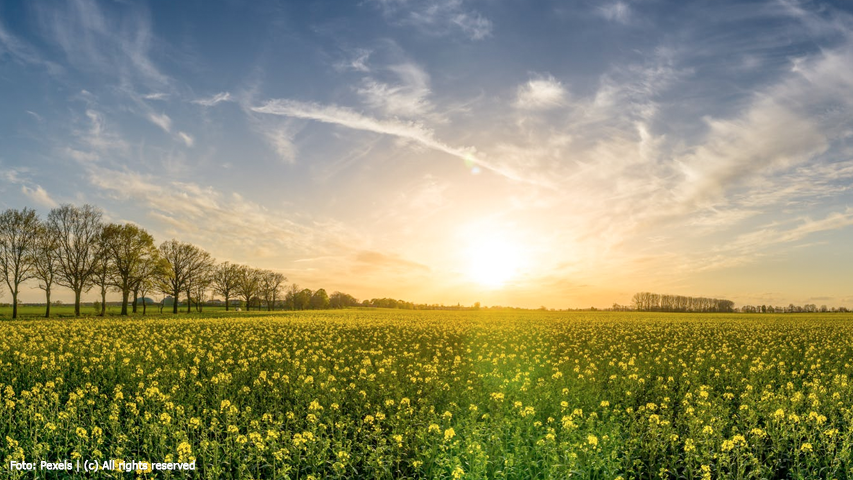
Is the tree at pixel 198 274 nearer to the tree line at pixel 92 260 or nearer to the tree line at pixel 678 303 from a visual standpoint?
the tree line at pixel 92 260

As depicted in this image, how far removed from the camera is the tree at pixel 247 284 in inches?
4075

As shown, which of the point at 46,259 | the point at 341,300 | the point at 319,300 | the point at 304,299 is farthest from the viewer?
the point at 341,300

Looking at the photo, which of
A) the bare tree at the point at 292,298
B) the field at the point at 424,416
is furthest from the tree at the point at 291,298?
the field at the point at 424,416

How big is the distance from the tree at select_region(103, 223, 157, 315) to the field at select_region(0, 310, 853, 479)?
4706 cm

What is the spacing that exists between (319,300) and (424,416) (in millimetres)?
128909

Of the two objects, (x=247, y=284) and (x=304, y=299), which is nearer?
(x=247, y=284)

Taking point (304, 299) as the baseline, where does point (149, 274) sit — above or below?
above

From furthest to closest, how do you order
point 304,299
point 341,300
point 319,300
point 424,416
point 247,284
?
point 341,300 < point 319,300 < point 304,299 < point 247,284 < point 424,416

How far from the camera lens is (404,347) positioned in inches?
905

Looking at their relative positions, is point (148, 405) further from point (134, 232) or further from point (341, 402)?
point (134, 232)

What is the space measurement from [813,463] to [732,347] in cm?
2039

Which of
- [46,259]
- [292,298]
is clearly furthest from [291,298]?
[46,259]

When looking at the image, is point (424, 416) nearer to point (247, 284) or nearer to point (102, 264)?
point (102, 264)

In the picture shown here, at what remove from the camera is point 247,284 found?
105250 mm
